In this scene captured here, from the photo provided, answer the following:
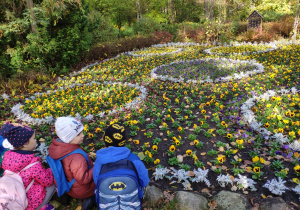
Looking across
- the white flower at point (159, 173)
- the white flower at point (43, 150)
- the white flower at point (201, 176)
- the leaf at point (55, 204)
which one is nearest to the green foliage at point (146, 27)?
the white flower at point (43, 150)

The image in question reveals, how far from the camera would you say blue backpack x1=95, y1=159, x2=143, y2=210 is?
2.08 m

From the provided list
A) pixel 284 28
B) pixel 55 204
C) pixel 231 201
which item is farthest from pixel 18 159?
pixel 284 28

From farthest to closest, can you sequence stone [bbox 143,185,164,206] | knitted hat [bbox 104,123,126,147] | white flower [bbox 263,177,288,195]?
1. stone [bbox 143,185,164,206]
2. white flower [bbox 263,177,288,195]
3. knitted hat [bbox 104,123,126,147]

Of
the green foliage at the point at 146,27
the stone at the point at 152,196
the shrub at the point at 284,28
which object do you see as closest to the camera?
the stone at the point at 152,196

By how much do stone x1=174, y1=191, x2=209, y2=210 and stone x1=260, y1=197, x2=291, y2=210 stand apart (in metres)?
0.68

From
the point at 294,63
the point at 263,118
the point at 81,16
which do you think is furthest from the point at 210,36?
the point at 263,118

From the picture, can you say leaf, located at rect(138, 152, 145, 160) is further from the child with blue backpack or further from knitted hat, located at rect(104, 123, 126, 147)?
knitted hat, located at rect(104, 123, 126, 147)

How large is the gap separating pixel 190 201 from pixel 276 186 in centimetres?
115

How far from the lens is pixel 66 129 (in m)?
2.33

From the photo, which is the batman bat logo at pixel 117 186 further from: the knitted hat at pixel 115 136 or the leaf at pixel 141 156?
the leaf at pixel 141 156

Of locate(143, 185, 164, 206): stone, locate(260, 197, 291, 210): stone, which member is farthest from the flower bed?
locate(143, 185, 164, 206): stone

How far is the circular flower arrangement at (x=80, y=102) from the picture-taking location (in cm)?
504

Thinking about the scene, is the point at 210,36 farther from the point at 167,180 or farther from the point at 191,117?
the point at 167,180

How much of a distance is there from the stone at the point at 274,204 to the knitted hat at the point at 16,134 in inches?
116
